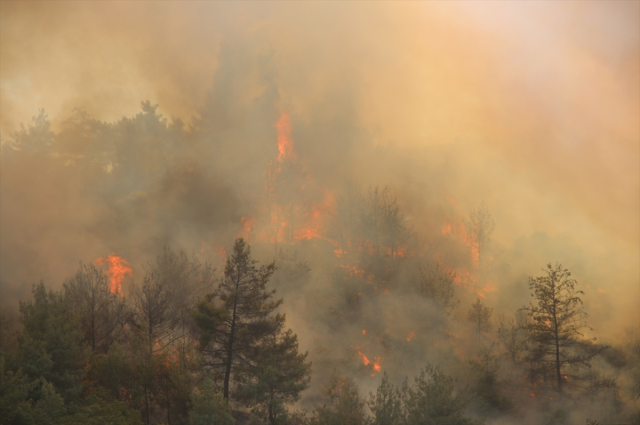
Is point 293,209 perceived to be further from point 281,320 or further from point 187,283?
point 281,320

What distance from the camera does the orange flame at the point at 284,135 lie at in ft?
209

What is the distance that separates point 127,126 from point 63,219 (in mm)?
22564

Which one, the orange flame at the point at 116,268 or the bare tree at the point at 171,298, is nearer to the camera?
the bare tree at the point at 171,298

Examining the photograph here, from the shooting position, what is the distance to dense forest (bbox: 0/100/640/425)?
862 inches

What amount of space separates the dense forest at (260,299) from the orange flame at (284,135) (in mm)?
239

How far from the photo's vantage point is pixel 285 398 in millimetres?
23969

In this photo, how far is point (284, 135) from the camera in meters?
65.4

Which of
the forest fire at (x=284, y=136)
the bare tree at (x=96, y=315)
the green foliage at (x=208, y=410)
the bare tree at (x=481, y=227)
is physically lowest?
the green foliage at (x=208, y=410)

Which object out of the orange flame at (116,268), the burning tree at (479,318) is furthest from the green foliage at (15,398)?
the burning tree at (479,318)

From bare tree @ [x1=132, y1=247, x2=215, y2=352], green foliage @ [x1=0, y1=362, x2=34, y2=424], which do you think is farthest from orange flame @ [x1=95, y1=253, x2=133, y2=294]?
green foliage @ [x1=0, y1=362, x2=34, y2=424]

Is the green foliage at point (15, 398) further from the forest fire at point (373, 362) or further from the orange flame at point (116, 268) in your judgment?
the orange flame at point (116, 268)

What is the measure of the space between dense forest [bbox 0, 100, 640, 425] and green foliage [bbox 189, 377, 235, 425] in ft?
0.26

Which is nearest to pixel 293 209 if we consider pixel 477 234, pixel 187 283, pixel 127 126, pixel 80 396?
pixel 477 234

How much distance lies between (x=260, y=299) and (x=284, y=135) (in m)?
43.6
